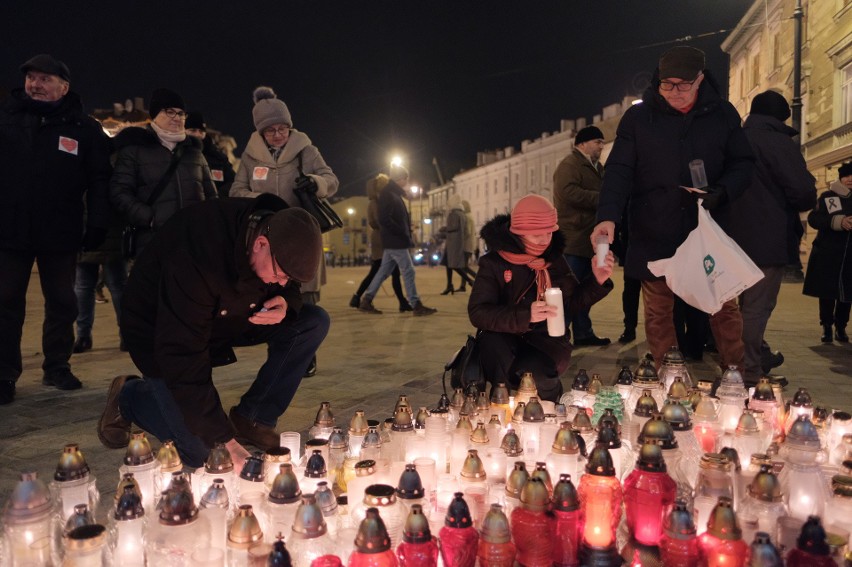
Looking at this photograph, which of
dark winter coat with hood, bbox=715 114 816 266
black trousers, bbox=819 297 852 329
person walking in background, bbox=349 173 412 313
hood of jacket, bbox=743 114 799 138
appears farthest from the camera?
person walking in background, bbox=349 173 412 313

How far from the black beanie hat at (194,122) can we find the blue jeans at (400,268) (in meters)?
4.20

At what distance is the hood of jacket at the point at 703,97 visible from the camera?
4.38 m

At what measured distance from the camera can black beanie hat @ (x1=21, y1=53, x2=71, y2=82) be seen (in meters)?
4.54

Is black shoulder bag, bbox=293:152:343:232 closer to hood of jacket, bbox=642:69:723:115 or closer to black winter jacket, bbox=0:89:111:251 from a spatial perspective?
black winter jacket, bbox=0:89:111:251

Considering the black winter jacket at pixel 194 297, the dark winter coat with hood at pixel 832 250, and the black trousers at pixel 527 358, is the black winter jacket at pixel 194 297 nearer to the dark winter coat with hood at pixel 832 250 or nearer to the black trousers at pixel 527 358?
→ the black trousers at pixel 527 358

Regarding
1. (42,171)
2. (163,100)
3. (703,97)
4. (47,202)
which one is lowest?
(47,202)

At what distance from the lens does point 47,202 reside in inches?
186

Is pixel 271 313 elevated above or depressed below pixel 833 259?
below

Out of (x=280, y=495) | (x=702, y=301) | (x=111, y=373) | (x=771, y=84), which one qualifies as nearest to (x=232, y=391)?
(x=111, y=373)

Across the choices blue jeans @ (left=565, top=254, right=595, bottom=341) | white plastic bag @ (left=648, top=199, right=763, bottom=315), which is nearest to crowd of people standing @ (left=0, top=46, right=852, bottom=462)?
white plastic bag @ (left=648, top=199, right=763, bottom=315)

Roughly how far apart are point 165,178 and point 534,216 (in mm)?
3113

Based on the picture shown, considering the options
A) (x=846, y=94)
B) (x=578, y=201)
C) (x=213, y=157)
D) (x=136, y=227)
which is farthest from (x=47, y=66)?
(x=846, y=94)

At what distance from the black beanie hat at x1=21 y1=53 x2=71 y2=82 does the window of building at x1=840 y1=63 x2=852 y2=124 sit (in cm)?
2370

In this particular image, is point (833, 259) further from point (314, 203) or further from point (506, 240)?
point (314, 203)
